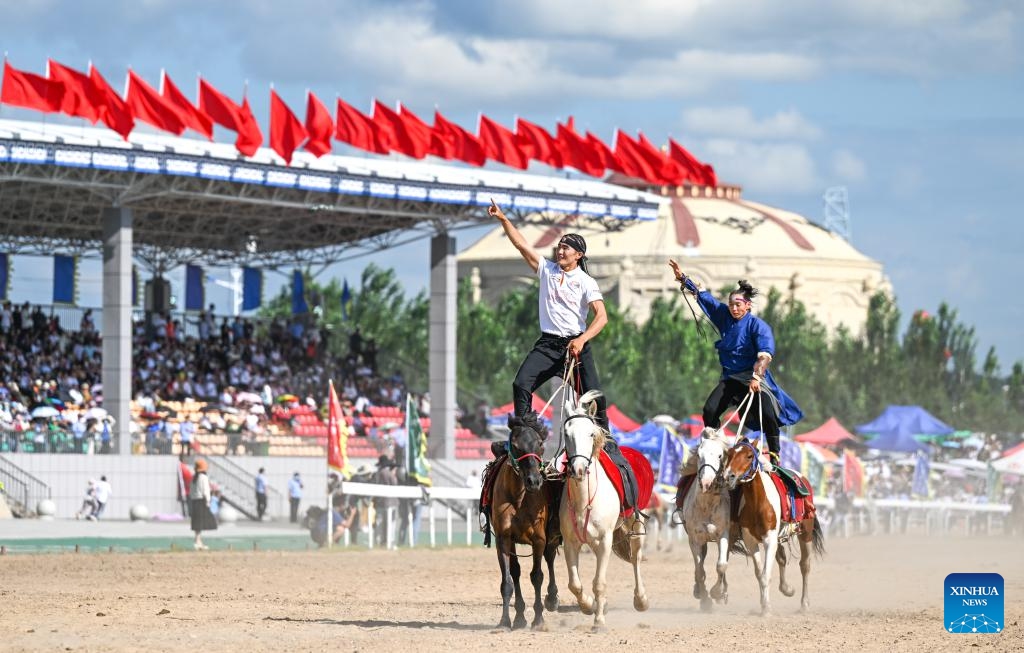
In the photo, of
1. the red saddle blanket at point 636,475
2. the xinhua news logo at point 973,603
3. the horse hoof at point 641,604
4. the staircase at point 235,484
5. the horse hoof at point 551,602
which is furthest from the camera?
the staircase at point 235,484

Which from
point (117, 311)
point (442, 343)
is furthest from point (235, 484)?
point (442, 343)

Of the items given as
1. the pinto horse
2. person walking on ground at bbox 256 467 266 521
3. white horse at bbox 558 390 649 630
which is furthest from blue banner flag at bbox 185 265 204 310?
white horse at bbox 558 390 649 630

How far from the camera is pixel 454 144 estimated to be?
159ft

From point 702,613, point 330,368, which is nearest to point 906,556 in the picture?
point 702,613

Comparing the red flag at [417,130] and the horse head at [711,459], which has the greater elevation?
the red flag at [417,130]

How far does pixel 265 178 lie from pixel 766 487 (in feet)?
100

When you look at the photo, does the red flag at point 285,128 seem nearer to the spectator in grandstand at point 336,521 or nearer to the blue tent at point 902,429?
the spectator in grandstand at point 336,521

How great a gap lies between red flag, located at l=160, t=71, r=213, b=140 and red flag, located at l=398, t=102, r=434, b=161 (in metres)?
5.99

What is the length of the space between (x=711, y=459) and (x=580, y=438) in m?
2.42

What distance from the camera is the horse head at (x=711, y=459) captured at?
54.3 ft

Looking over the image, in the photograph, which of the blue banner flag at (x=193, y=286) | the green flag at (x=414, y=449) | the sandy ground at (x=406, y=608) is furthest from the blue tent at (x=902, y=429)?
the sandy ground at (x=406, y=608)

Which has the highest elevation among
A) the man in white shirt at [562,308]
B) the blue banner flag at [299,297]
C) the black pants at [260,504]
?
the blue banner flag at [299,297]

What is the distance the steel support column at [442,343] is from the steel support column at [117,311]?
10.4m

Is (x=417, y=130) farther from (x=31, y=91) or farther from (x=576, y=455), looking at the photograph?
(x=576, y=455)
